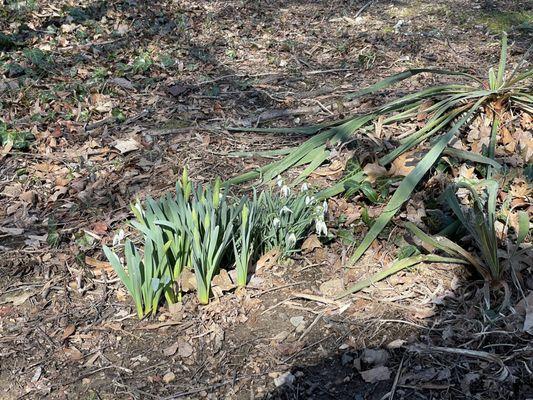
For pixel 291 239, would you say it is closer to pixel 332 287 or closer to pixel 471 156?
pixel 332 287

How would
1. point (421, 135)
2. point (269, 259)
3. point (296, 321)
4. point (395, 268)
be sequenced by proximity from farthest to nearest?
point (421, 135) < point (269, 259) < point (395, 268) < point (296, 321)

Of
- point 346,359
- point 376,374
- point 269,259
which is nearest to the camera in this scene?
point 376,374

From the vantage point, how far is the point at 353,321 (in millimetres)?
2605


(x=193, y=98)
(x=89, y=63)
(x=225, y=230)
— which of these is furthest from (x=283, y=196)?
(x=89, y=63)

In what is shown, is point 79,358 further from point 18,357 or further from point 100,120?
point 100,120

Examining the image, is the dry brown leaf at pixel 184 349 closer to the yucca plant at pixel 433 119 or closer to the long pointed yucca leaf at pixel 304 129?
the yucca plant at pixel 433 119

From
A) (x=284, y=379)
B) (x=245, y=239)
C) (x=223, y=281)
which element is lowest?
(x=284, y=379)

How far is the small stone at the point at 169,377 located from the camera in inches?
95.0

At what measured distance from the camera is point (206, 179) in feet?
12.1

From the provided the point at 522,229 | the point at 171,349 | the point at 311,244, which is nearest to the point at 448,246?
the point at 522,229

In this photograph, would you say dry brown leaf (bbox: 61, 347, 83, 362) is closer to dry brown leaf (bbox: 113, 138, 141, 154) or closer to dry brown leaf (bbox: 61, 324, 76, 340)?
dry brown leaf (bbox: 61, 324, 76, 340)

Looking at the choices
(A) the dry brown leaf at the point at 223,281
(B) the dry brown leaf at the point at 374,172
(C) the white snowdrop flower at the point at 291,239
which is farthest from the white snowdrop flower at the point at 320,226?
(B) the dry brown leaf at the point at 374,172

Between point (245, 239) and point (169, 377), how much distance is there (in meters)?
0.68

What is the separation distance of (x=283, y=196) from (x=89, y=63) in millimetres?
2889
